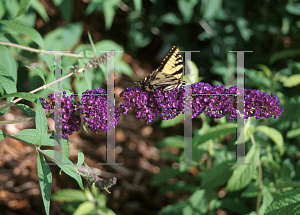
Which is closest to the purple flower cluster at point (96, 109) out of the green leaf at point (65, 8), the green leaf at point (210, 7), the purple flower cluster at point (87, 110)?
the purple flower cluster at point (87, 110)

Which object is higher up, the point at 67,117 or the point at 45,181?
the point at 67,117

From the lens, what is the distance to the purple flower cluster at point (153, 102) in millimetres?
1700

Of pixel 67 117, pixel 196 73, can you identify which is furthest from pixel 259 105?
pixel 67 117

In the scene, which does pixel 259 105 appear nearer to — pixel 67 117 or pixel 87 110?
pixel 87 110

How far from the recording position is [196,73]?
2582 mm

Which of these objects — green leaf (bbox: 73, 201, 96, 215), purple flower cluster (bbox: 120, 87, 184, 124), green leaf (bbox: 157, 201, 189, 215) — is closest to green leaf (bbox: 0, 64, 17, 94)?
purple flower cluster (bbox: 120, 87, 184, 124)

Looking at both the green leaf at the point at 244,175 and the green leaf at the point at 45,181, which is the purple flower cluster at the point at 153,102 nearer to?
the green leaf at the point at 45,181

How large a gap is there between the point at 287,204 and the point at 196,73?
137cm

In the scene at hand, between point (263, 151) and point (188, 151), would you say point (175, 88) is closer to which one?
point (188, 151)

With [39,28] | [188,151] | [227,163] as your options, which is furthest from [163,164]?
[39,28]

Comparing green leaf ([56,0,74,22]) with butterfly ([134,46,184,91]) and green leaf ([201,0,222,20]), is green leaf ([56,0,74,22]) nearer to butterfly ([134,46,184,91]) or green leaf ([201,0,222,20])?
butterfly ([134,46,184,91])

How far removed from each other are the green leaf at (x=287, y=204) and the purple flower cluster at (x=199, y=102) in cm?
50

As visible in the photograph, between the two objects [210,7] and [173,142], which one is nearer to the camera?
[173,142]

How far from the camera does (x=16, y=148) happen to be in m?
3.61
